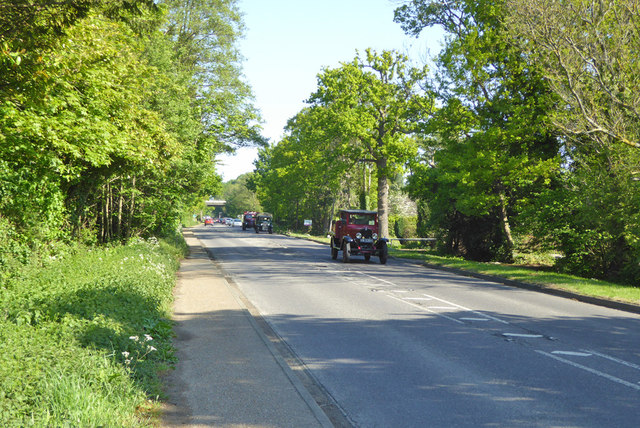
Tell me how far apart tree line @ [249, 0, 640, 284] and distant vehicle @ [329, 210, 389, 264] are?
3893 mm

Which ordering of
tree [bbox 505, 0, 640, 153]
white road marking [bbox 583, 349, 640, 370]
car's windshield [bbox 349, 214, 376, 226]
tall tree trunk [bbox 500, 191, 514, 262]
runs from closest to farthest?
1. white road marking [bbox 583, 349, 640, 370]
2. tree [bbox 505, 0, 640, 153]
3. car's windshield [bbox 349, 214, 376, 226]
4. tall tree trunk [bbox 500, 191, 514, 262]

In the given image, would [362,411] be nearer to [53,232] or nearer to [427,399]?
[427,399]

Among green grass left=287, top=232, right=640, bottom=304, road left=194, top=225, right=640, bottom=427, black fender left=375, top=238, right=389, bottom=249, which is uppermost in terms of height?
black fender left=375, top=238, right=389, bottom=249

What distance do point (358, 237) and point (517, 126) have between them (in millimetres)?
8146

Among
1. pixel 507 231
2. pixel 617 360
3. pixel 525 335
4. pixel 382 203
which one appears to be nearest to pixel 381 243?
pixel 507 231

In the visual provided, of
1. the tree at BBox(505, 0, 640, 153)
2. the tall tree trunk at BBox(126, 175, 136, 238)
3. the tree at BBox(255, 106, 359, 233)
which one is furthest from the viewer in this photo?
the tree at BBox(255, 106, 359, 233)

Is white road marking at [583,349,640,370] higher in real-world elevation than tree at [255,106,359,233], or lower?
lower

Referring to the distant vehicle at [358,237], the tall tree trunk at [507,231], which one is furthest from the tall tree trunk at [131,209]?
the tall tree trunk at [507,231]

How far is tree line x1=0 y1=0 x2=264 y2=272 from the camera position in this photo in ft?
29.2

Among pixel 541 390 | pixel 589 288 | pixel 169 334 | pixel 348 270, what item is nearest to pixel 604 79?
pixel 589 288

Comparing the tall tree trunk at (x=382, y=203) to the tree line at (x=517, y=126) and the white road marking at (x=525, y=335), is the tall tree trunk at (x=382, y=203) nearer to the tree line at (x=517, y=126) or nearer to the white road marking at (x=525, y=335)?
the tree line at (x=517, y=126)

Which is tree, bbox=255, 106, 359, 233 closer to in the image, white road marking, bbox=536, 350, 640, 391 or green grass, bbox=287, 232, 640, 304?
green grass, bbox=287, 232, 640, 304

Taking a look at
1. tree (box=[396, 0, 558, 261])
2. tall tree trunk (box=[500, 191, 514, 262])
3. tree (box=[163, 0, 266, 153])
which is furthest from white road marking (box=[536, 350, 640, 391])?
tree (box=[163, 0, 266, 153])

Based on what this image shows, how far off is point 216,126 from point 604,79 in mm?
18775
